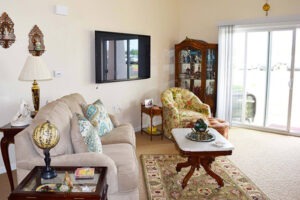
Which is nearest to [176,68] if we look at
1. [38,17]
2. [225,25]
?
[225,25]

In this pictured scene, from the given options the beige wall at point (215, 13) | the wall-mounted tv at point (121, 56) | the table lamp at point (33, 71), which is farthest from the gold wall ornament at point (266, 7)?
the table lamp at point (33, 71)

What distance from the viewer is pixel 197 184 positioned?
3.26m

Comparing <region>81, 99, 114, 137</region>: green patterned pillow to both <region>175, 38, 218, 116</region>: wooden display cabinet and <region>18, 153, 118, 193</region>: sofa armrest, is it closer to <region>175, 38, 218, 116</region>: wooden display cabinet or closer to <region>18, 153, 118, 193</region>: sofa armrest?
<region>18, 153, 118, 193</region>: sofa armrest

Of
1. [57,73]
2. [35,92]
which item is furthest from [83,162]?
[57,73]

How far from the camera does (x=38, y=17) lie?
3746 millimetres

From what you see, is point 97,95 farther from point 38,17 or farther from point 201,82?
point 201,82

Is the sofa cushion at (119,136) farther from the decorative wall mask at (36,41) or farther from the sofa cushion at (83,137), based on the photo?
the decorative wall mask at (36,41)

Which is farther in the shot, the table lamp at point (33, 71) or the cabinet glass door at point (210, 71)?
the cabinet glass door at point (210, 71)

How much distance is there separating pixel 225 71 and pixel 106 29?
8.32 feet

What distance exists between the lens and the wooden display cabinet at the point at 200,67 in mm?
5801

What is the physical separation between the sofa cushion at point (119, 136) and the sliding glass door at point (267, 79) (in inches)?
125

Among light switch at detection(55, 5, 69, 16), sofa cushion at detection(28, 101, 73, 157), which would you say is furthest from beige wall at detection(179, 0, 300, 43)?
sofa cushion at detection(28, 101, 73, 157)

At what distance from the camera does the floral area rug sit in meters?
3.00

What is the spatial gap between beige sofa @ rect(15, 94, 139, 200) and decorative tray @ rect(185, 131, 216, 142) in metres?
0.73
